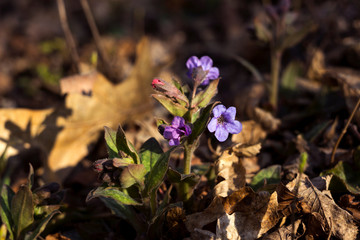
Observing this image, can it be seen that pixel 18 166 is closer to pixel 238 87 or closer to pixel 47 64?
pixel 47 64

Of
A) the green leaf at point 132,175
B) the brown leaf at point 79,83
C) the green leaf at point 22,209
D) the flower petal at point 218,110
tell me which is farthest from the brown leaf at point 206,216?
the brown leaf at point 79,83

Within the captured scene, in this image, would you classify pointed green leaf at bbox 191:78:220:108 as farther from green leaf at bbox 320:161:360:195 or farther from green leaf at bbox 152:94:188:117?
green leaf at bbox 320:161:360:195

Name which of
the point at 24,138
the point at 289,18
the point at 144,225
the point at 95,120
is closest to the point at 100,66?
the point at 95,120

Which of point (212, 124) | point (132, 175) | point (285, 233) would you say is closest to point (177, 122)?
point (212, 124)

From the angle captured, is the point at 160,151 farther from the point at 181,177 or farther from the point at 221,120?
the point at 221,120

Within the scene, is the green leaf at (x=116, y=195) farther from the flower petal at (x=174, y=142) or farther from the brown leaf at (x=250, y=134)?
the brown leaf at (x=250, y=134)

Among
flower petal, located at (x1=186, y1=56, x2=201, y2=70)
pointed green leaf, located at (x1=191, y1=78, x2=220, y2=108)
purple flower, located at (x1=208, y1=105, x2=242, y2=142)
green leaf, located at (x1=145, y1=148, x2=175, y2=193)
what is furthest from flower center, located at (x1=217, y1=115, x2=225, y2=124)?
flower petal, located at (x1=186, y1=56, x2=201, y2=70)
